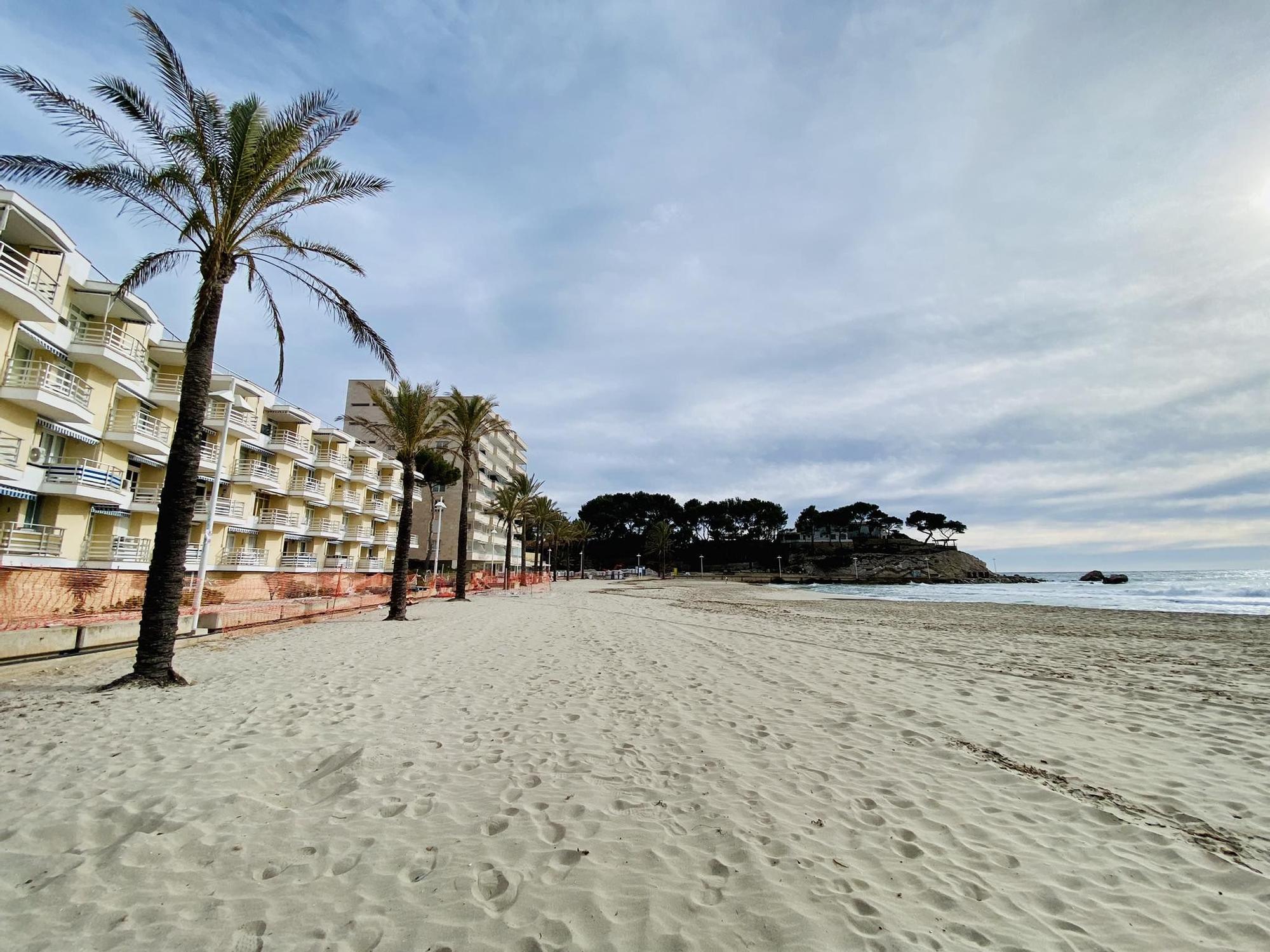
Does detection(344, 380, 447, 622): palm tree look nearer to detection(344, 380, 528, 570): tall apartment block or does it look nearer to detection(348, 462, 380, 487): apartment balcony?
detection(348, 462, 380, 487): apartment balcony

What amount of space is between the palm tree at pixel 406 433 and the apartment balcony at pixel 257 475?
16.3 meters

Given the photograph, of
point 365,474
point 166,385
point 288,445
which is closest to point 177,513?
point 166,385

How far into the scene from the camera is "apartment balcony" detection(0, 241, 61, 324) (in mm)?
17703

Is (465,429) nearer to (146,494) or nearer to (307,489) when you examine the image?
(146,494)

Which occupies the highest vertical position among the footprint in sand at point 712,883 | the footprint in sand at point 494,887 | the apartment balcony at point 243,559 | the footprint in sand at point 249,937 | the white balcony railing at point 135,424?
the white balcony railing at point 135,424

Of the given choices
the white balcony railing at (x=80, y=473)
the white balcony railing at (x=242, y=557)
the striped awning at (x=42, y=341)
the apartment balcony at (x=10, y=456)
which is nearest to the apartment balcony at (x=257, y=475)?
the white balcony railing at (x=242, y=557)

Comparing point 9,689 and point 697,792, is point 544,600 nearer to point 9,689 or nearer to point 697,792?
point 9,689

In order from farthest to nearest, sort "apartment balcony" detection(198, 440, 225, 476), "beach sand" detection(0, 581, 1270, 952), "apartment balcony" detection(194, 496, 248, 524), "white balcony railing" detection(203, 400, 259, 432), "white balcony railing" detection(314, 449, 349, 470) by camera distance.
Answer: "white balcony railing" detection(314, 449, 349, 470) → "white balcony railing" detection(203, 400, 259, 432) → "apartment balcony" detection(198, 440, 225, 476) → "apartment balcony" detection(194, 496, 248, 524) → "beach sand" detection(0, 581, 1270, 952)

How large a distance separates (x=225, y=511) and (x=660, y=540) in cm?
8306

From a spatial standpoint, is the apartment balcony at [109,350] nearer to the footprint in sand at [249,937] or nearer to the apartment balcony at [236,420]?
the apartment balcony at [236,420]

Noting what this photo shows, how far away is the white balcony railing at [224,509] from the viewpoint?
3011 cm

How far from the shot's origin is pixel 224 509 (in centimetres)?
3148

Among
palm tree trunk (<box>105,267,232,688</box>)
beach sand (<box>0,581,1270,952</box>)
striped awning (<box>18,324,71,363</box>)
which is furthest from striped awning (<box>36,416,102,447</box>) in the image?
palm tree trunk (<box>105,267,232,688</box>)

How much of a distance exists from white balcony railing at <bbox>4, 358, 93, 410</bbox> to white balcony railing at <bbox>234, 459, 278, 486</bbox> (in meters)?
11.1
